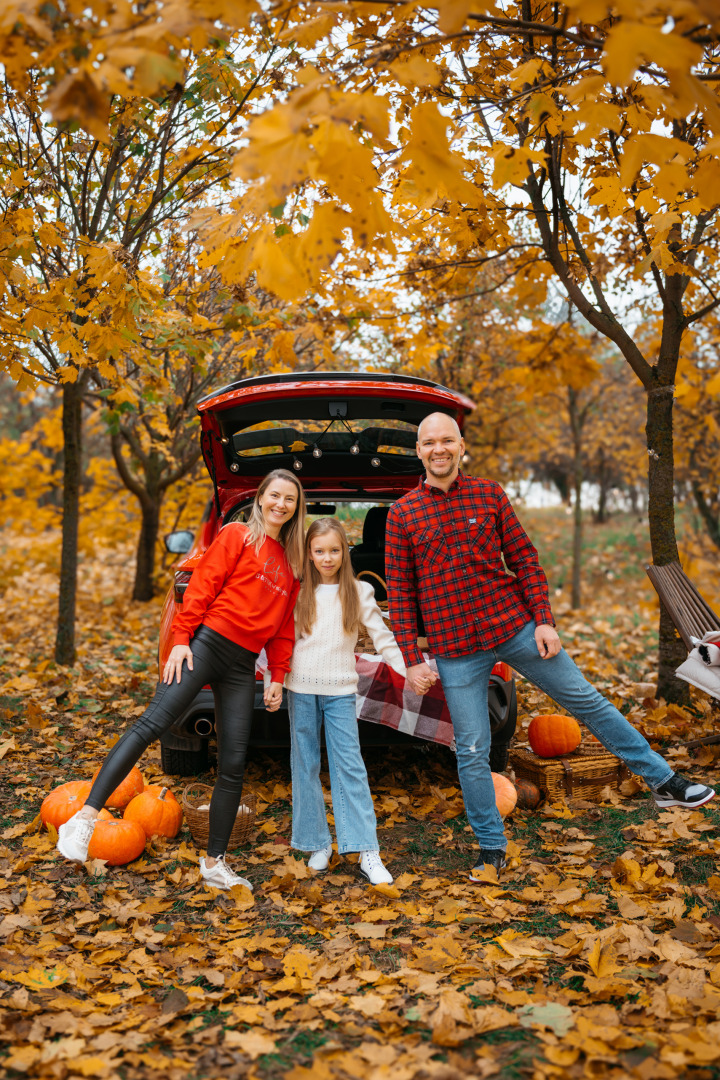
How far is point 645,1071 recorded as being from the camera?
185 centimetres

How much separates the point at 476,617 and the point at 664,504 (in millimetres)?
2471

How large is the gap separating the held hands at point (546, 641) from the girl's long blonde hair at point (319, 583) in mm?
741

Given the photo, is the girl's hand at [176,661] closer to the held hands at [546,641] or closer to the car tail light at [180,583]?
the car tail light at [180,583]

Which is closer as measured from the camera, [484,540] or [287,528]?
[484,540]

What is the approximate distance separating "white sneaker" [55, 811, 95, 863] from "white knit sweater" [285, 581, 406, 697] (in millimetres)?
920

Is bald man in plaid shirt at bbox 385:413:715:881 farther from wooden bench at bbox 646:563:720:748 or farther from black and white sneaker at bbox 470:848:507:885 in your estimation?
wooden bench at bbox 646:563:720:748

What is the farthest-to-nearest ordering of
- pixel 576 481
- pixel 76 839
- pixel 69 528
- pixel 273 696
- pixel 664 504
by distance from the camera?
1. pixel 576 481
2. pixel 69 528
3. pixel 664 504
4. pixel 273 696
5. pixel 76 839

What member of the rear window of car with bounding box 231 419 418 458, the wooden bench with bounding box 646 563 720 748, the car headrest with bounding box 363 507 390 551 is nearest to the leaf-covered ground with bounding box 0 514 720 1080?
the wooden bench with bounding box 646 563 720 748

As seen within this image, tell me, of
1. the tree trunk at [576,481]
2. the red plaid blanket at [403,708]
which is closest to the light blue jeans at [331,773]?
the red plaid blanket at [403,708]

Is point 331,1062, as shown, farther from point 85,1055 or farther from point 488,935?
point 488,935

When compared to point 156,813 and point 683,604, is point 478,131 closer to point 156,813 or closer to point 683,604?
point 683,604

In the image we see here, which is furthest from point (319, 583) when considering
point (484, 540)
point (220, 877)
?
point (220, 877)

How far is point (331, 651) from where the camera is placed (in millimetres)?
3221

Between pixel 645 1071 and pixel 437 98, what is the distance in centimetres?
388
